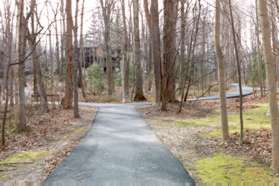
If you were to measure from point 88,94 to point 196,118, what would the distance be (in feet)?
58.7

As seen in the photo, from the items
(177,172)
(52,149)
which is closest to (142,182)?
(177,172)

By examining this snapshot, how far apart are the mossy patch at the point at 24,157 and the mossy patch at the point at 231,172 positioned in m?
3.61

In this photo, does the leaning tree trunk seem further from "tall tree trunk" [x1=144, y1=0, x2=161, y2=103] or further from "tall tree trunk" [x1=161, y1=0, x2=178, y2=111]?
"tall tree trunk" [x1=161, y1=0, x2=178, y2=111]

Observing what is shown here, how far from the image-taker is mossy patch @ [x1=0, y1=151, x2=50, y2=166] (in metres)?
8.18

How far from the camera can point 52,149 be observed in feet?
31.3

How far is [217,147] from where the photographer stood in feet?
30.1

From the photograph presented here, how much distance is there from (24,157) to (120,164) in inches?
106

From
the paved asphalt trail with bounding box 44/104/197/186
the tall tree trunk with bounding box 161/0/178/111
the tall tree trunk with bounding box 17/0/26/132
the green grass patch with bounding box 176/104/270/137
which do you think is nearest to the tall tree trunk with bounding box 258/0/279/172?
the paved asphalt trail with bounding box 44/104/197/186

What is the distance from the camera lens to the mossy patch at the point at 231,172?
240 inches

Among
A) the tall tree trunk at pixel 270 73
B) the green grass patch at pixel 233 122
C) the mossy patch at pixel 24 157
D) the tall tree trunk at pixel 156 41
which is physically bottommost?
the mossy patch at pixel 24 157

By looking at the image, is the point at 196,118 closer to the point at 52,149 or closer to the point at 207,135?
the point at 207,135

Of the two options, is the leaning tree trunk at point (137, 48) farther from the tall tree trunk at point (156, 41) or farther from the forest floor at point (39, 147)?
the forest floor at point (39, 147)

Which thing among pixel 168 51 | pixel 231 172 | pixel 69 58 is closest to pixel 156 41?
pixel 168 51

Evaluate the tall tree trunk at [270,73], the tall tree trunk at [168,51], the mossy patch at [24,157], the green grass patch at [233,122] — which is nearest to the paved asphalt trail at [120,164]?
the mossy patch at [24,157]
